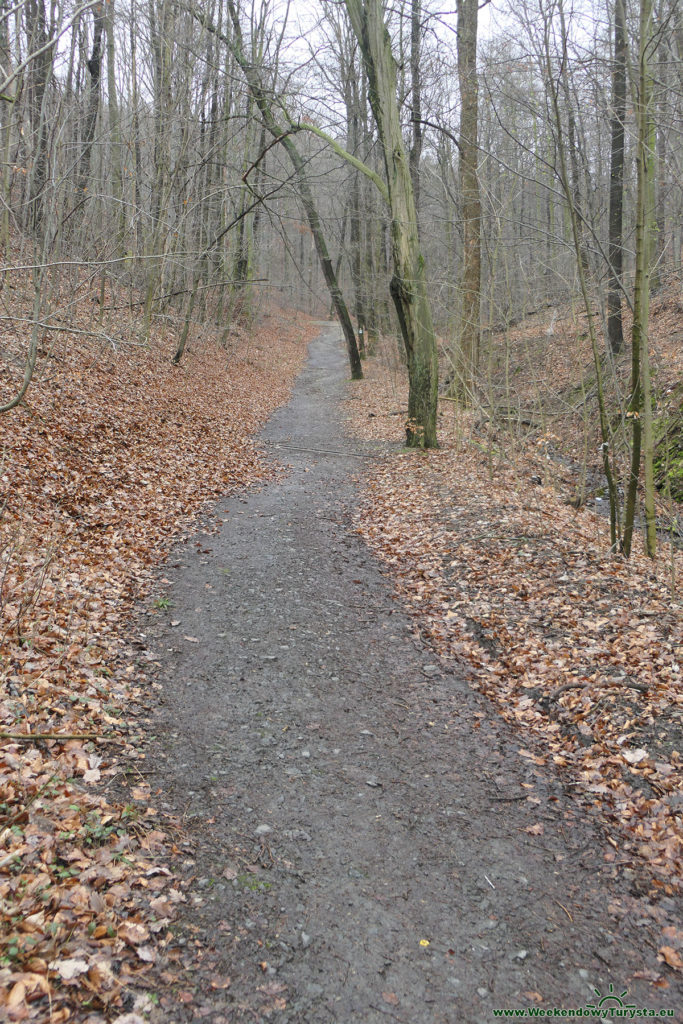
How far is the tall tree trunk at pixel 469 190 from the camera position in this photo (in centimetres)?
1297

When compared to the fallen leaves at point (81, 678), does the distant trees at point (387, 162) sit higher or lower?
higher

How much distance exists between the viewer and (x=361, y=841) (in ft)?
13.2

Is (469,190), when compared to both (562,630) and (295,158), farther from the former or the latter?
(562,630)

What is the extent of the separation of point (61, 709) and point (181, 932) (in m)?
1.93

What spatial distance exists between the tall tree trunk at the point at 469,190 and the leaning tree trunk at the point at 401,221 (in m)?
0.78

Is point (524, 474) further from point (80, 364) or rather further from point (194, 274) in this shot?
point (194, 274)

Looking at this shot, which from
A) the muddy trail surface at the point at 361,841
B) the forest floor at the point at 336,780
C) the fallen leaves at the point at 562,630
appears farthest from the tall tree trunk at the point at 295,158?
the muddy trail surface at the point at 361,841

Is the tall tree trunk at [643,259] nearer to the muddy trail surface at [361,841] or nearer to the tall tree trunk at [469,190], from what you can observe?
the muddy trail surface at [361,841]

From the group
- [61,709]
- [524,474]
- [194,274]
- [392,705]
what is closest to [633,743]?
[392,705]

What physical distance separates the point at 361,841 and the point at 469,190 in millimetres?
12143

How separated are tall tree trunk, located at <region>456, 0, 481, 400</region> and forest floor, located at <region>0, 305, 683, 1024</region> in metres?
6.53

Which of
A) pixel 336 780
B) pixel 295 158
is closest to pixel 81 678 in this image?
pixel 336 780

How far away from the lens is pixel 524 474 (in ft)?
39.0

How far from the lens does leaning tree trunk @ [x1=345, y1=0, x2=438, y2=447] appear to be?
11.5 m
